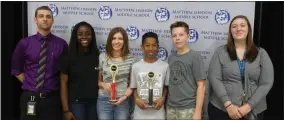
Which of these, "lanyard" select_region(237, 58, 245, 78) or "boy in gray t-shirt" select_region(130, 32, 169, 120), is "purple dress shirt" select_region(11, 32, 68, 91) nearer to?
"boy in gray t-shirt" select_region(130, 32, 169, 120)

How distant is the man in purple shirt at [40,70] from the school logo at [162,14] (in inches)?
47.4

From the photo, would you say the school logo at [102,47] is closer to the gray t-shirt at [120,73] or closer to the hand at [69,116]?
the gray t-shirt at [120,73]

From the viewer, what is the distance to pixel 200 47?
3.55 m

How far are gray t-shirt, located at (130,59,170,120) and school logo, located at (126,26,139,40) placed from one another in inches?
26.0

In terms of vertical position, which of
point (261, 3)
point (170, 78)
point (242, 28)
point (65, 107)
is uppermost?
point (261, 3)

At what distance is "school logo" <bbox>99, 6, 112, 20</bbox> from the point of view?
3691mm

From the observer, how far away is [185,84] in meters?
2.94

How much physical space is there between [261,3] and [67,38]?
2390 millimetres

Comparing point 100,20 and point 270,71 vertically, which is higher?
point 100,20

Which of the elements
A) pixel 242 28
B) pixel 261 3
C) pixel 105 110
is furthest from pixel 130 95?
pixel 261 3

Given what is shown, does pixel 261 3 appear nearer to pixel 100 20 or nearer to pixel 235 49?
pixel 235 49

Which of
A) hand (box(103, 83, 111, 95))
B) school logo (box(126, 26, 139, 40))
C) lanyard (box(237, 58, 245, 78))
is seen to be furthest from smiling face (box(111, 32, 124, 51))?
lanyard (box(237, 58, 245, 78))

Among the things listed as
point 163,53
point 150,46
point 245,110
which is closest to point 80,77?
point 150,46

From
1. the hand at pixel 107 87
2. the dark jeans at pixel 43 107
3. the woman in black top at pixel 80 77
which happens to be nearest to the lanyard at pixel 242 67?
the hand at pixel 107 87
